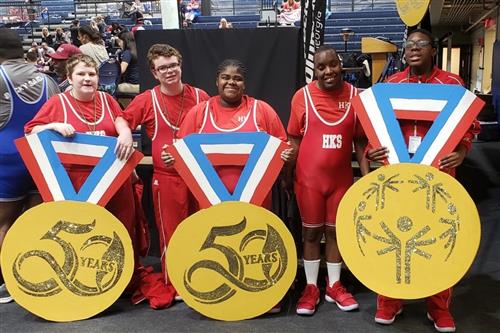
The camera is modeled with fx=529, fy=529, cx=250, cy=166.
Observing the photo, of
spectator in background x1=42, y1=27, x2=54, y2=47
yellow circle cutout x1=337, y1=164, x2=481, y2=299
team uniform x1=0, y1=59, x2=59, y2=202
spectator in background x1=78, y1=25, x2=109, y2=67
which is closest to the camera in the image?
yellow circle cutout x1=337, y1=164, x2=481, y2=299

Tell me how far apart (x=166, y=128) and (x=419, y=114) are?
1298 mm

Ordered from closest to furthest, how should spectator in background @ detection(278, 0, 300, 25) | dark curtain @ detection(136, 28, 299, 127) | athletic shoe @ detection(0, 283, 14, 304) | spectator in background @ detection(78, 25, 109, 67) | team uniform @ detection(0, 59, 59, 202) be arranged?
team uniform @ detection(0, 59, 59, 202)
athletic shoe @ detection(0, 283, 14, 304)
dark curtain @ detection(136, 28, 299, 127)
spectator in background @ detection(78, 25, 109, 67)
spectator in background @ detection(278, 0, 300, 25)

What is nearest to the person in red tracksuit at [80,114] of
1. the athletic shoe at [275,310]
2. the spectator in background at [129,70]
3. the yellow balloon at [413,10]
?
the athletic shoe at [275,310]

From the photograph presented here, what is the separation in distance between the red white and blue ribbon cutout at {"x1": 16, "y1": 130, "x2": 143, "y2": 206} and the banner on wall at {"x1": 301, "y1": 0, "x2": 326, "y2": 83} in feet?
5.29

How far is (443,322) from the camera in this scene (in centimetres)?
253

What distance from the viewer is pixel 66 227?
8.68 ft

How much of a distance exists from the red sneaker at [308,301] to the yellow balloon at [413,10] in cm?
173

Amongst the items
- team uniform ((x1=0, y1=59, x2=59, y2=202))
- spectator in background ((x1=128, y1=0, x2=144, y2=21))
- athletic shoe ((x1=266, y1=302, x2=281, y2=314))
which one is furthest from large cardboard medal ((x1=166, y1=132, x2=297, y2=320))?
spectator in background ((x1=128, y1=0, x2=144, y2=21))

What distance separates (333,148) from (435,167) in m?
0.51

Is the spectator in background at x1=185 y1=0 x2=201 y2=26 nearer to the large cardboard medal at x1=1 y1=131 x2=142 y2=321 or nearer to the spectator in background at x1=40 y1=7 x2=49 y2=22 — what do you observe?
the spectator in background at x1=40 y1=7 x2=49 y2=22

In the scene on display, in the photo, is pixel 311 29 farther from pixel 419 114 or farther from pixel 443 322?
pixel 443 322

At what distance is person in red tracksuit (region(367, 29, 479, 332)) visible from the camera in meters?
→ 2.46

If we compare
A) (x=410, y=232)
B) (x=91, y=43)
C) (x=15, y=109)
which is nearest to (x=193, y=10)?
(x=91, y=43)

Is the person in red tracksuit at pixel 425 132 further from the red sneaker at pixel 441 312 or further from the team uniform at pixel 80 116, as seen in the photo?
the team uniform at pixel 80 116
